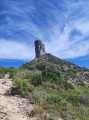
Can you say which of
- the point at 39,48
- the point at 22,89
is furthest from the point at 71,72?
the point at 39,48

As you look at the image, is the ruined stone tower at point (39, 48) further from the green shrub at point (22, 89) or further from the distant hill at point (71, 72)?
the green shrub at point (22, 89)

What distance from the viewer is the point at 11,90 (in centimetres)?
603

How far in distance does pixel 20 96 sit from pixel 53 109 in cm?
193

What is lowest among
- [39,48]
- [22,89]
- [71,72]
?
[22,89]

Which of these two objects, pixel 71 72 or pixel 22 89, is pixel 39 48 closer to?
pixel 71 72

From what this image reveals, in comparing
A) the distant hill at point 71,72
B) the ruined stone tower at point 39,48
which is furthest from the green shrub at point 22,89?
the ruined stone tower at point 39,48

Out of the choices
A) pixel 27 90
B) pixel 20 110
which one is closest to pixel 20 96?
pixel 27 90

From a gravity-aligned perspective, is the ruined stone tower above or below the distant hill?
above

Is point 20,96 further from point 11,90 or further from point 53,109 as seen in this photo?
point 53,109

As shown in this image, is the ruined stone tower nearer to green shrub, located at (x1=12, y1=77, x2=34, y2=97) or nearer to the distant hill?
the distant hill

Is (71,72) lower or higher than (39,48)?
lower

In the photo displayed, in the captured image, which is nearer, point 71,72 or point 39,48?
point 71,72

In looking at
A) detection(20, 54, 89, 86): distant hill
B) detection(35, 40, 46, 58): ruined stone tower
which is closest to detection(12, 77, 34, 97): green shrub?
detection(20, 54, 89, 86): distant hill

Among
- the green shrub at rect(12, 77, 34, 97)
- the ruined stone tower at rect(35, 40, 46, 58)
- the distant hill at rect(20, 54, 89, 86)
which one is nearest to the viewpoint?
the green shrub at rect(12, 77, 34, 97)
